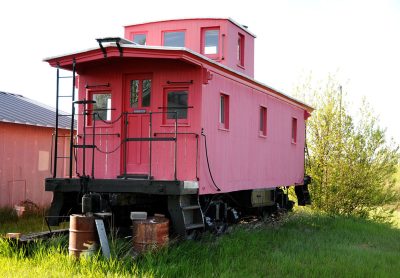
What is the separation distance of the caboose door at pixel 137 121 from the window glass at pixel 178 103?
17.8 inches

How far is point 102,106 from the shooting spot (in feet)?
37.4

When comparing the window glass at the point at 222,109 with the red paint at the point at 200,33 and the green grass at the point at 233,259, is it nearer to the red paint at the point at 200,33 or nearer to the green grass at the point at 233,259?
the red paint at the point at 200,33

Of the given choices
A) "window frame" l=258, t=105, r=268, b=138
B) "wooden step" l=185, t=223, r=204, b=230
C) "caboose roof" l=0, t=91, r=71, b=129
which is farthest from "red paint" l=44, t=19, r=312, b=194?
"caboose roof" l=0, t=91, r=71, b=129

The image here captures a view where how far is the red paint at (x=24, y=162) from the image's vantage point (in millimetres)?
15219

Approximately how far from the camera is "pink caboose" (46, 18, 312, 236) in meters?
10.0

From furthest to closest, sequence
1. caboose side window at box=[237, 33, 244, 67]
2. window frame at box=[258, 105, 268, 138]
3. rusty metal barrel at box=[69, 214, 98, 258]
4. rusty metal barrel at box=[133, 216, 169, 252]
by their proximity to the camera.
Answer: caboose side window at box=[237, 33, 244, 67] < window frame at box=[258, 105, 268, 138] < rusty metal barrel at box=[133, 216, 169, 252] < rusty metal barrel at box=[69, 214, 98, 258]

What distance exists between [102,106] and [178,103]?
173 cm

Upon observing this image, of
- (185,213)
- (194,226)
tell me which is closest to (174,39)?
(185,213)

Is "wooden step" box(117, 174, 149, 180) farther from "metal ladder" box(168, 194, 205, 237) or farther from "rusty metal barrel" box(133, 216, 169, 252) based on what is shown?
"rusty metal barrel" box(133, 216, 169, 252)

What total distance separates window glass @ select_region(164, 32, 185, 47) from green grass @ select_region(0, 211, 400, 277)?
484 cm

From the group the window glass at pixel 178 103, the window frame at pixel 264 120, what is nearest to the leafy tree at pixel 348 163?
the window frame at pixel 264 120

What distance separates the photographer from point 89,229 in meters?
8.83

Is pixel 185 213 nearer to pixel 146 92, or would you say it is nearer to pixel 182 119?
pixel 182 119

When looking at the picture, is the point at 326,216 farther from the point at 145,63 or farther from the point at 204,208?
the point at 145,63
